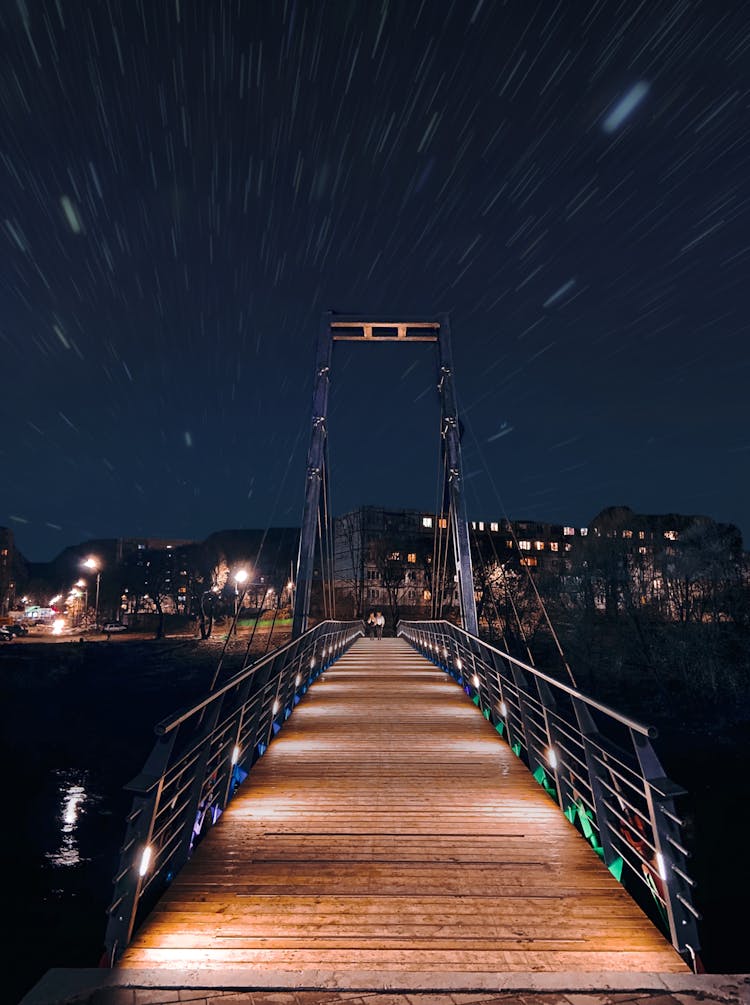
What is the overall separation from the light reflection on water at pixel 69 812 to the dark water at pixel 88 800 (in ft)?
0.13

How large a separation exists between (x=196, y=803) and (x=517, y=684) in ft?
13.7

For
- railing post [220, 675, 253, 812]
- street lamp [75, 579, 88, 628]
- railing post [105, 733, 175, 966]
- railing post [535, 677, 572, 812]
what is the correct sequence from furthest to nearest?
street lamp [75, 579, 88, 628] < railing post [220, 675, 253, 812] < railing post [535, 677, 572, 812] < railing post [105, 733, 175, 966]

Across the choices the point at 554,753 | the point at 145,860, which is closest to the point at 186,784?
the point at 145,860

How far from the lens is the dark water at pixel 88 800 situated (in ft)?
42.2

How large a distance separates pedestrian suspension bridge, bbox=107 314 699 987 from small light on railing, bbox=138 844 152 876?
15 millimetres

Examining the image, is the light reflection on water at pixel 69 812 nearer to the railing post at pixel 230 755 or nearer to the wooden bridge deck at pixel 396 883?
the wooden bridge deck at pixel 396 883

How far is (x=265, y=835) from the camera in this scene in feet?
15.9

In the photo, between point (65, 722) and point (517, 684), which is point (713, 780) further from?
point (65, 722)

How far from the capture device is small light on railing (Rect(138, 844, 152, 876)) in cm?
335

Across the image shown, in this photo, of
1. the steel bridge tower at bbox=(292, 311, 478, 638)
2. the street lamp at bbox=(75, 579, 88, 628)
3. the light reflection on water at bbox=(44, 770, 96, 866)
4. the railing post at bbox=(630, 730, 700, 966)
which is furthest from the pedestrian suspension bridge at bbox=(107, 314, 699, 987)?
the street lamp at bbox=(75, 579, 88, 628)

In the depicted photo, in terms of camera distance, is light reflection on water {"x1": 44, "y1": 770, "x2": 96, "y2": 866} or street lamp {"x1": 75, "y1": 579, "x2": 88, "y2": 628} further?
street lamp {"x1": 75, "y1": 579, "x2": 88, "y2": 628}

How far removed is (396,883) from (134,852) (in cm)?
171

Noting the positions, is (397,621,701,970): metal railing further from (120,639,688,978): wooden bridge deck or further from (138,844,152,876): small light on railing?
(138,844,152,876): small light on railing

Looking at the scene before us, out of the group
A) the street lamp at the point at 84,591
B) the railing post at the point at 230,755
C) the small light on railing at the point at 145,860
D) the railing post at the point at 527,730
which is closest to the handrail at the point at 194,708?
the railing post at the point at 230,755
